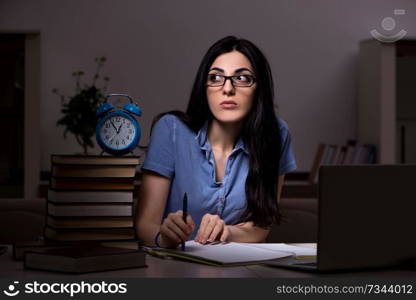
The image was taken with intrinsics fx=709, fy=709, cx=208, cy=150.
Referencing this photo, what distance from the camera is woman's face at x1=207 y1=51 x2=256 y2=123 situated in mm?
1983

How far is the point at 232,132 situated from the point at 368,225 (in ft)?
3.14

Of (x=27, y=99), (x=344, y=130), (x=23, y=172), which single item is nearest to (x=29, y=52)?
(x=27, y=99)

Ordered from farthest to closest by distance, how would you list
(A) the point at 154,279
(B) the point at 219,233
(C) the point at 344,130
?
1. (C) the point at 344,130
2. (B) the point at 219,233
3. (A) the point at 154,279

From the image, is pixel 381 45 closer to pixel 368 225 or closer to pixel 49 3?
pixel 49 3

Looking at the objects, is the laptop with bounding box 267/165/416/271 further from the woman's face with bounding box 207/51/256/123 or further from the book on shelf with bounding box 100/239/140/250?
the woman's face with bounding box 207/51/256/123

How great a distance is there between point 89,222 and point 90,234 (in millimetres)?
25

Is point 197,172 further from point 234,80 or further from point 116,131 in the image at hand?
point 116,131

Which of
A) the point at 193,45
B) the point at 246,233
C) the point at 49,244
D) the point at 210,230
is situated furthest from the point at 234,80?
the point at 193,45

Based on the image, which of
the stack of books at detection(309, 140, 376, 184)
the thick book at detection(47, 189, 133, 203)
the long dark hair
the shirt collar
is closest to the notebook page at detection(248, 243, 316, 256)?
the thick book at detection(47, 189, 133, 203)

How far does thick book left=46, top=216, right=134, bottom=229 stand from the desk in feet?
0.57

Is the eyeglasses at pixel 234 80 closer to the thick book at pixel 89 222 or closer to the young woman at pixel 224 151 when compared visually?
the young woman at pixel 224 151

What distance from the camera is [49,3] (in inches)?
180

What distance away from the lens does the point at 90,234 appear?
145cm

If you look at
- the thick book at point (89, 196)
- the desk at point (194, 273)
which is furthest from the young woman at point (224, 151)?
the desk at point (194, 273)
